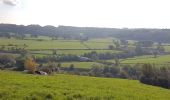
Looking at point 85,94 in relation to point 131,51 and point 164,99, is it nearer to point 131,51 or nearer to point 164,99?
point 164,99

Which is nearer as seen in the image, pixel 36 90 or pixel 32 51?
pixel 36 90

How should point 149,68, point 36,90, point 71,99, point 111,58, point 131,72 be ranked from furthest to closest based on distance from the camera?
point 111,58 → point 131,72 → point 149,68 → point 36,90 → point 71,99

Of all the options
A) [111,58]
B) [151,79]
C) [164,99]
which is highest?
[164,99]

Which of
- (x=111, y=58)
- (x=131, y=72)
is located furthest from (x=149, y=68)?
(x=111, y=58)

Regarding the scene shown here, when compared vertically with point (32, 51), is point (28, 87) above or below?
above

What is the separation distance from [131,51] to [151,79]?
137 meters

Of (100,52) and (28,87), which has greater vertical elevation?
(28,87)

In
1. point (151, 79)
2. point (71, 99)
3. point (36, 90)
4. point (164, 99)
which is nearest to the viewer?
point (71, 99)

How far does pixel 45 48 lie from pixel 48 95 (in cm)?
16755

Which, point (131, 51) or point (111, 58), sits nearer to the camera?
point (111, 58)

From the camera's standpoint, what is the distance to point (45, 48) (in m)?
190

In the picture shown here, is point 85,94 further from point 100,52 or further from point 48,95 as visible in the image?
point 100,52

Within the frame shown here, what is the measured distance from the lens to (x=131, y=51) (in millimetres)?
193875

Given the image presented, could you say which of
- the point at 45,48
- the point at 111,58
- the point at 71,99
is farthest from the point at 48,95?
the point at 45,48
